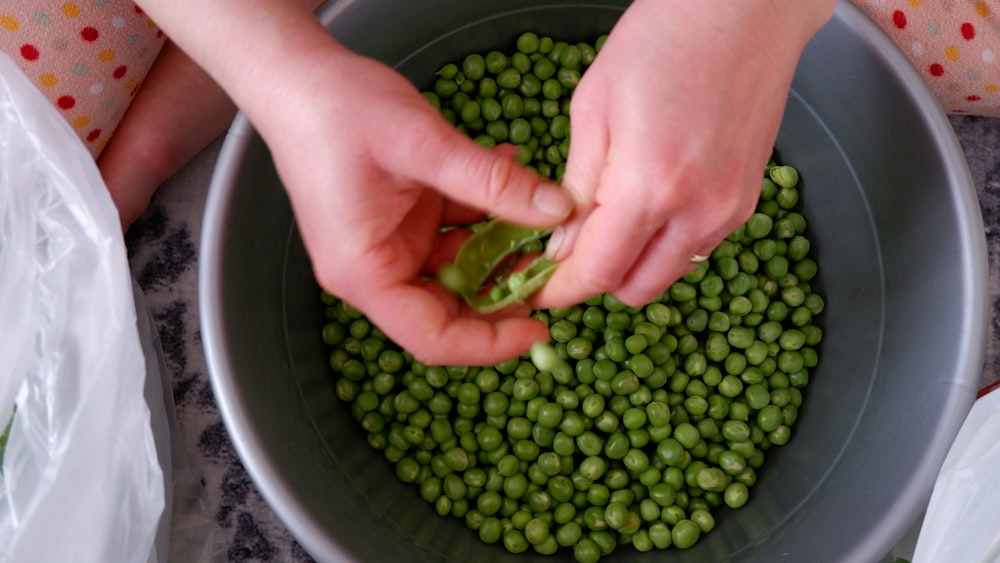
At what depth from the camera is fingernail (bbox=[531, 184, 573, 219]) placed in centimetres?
78

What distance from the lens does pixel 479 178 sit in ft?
2.50

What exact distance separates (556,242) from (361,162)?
0.69ft

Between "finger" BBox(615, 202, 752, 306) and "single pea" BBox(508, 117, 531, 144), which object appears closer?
"finger" BBox(615, 202, 752, 306)

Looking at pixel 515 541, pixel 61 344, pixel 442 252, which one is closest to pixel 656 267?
pixel 442 252

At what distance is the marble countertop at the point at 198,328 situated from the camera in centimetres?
132

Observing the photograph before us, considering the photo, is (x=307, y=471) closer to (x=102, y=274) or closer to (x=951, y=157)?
(x=102, y=274)

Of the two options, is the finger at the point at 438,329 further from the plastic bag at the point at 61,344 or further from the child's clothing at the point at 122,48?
the child's clothing at the point at 122,48

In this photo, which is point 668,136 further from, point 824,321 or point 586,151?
point 824,321

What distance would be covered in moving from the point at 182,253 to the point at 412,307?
2.36 feet

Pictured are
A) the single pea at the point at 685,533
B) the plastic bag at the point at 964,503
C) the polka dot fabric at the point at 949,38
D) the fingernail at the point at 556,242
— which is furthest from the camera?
the polka dot fabric at the point at 949,38

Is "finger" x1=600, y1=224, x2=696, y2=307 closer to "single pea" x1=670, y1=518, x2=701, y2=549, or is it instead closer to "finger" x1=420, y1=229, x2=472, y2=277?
"finger" x1=420, y1=229, x2=472, y2=277

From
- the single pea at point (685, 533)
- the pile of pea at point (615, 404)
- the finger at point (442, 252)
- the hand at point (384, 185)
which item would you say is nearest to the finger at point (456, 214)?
the finger at point (442, 252)

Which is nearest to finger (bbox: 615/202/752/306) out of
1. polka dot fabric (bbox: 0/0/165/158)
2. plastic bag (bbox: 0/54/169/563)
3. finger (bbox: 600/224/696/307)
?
finger (bbox: 600/224/696/307)

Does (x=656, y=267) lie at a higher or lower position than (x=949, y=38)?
higher
